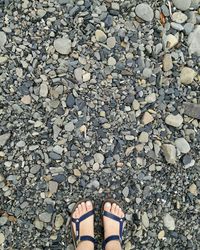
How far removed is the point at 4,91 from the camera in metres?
2.96

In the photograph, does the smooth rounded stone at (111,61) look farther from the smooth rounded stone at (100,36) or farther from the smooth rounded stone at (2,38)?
the smooth rounded stone at (2,38)

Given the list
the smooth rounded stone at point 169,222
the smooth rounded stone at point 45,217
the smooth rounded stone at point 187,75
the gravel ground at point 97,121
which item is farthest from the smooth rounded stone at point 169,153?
the smooth rounded stone at point 45,217

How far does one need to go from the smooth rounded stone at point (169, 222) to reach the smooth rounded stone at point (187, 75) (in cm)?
95

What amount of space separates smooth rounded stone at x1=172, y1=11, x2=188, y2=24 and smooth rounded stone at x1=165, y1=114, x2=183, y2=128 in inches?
27.2

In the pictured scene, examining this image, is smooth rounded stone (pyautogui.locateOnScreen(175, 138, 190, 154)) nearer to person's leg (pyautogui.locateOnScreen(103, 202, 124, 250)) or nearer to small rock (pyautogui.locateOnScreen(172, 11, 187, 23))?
person's leg (pyautogui.locateOnScreen(103, 202, 124, 250))

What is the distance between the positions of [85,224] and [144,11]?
5.06 ft

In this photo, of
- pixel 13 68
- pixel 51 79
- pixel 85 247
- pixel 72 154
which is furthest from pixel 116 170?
pixel 13 68

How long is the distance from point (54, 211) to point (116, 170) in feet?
1.65

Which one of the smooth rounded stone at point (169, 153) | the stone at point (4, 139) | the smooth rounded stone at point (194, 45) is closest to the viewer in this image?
the stone at point (4, 139)

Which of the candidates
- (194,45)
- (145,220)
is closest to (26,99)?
(145,220)

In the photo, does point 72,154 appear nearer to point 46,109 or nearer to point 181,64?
point 46,109

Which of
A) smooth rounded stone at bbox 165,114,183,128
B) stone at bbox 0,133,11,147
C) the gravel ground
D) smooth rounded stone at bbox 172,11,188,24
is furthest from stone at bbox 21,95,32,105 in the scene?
smooth rounded stone at bbox 172,11,188,24

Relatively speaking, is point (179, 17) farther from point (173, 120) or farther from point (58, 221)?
point (58, 221)

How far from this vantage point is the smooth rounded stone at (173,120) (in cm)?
310
